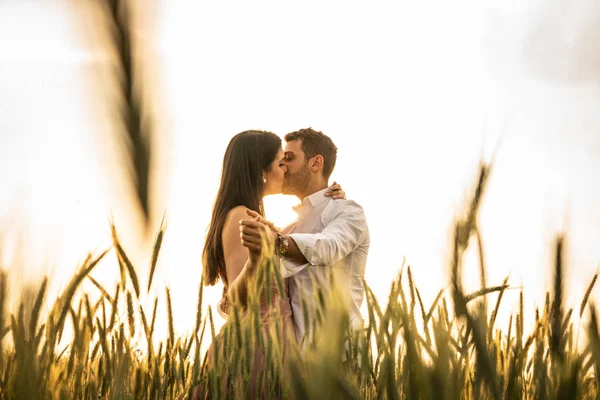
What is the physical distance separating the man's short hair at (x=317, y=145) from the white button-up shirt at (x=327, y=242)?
1.31ft

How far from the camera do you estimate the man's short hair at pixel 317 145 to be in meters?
4.59

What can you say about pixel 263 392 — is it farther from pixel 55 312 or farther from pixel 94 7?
pixel 94 7

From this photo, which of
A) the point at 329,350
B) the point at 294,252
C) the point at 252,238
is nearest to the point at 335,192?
the point at 294,252

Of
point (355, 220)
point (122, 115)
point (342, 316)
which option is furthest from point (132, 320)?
point (355, 220)

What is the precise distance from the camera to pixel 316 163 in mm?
4555

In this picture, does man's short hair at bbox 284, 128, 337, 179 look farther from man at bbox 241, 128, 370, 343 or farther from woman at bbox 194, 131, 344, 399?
woman at bbox 194, 131, 344, 399

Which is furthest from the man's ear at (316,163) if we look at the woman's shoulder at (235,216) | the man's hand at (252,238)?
the man's hand at (252,238)

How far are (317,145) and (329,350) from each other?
4076mm

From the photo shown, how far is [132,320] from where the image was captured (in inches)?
51.3

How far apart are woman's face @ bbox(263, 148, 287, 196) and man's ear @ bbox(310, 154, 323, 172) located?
1.79ft

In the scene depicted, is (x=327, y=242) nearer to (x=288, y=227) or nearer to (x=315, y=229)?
(x=315, y=229)

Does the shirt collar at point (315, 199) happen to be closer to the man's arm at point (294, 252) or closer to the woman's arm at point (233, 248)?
the woman's arm at point (233, 248)

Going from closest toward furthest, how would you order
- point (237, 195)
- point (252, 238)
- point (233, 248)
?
point (252, 238), point (233, 248), point (237, 195)

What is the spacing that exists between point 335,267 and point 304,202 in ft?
11.1
